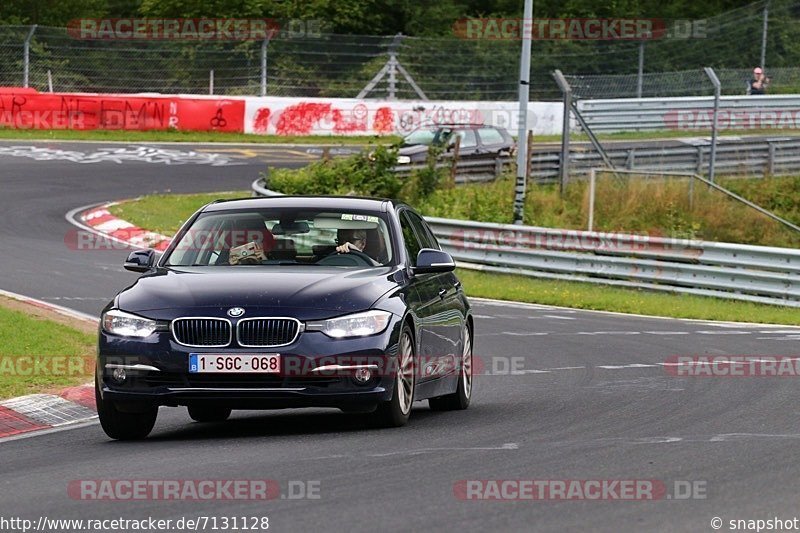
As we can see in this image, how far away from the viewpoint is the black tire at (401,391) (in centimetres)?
988

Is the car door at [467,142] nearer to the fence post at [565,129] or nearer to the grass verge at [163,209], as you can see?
the grass verge at [163,209]

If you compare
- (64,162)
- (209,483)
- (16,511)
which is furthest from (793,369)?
(64,162)

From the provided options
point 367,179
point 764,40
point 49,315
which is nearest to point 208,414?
point 49,315

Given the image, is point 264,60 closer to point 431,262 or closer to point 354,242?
point 354,242

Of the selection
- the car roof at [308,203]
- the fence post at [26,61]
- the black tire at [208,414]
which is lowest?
the black tire at [208,414]

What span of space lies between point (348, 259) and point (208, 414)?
5.14 feet

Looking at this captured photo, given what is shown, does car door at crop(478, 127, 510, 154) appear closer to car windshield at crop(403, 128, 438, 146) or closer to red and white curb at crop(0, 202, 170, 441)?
car windshield at crop(403, 128, 438, 146)

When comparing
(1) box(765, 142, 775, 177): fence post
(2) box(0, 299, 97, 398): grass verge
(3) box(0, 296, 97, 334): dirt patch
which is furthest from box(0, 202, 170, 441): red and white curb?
(1) box(765, 142, 775, 177): fence post

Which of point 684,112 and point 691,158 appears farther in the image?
point 691,158

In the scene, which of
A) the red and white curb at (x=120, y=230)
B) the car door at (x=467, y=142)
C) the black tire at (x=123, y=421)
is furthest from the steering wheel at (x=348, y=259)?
the car door at (x=467, y=142)

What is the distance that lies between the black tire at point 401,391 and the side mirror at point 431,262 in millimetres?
667

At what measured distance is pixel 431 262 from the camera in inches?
424

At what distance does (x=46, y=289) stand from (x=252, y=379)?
11.7 metres

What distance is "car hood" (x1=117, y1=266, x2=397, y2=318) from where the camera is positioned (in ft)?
31.3
